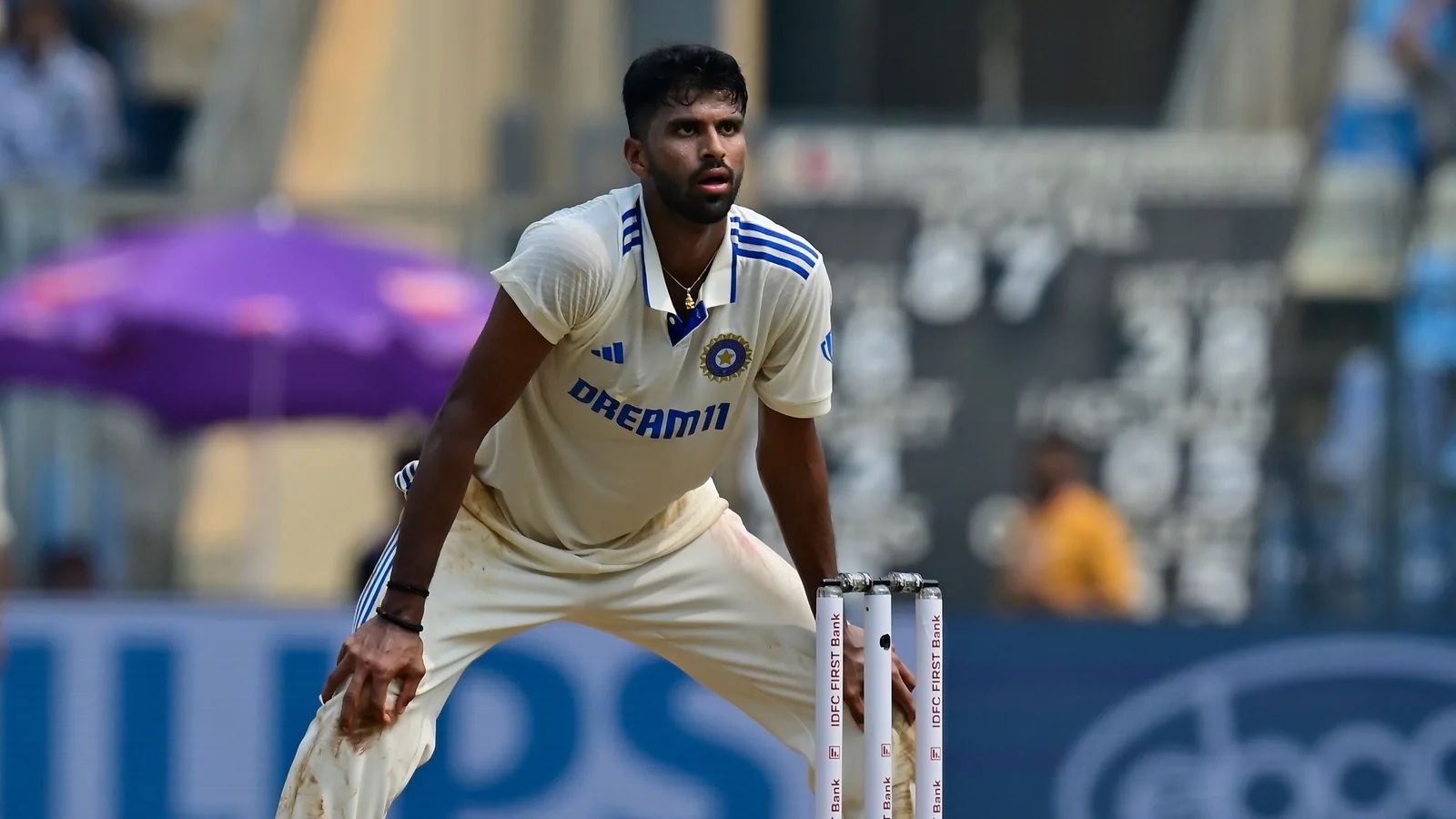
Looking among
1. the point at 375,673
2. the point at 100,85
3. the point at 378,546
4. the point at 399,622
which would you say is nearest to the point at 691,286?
the point at 399,622

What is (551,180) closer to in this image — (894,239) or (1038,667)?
(894,239)

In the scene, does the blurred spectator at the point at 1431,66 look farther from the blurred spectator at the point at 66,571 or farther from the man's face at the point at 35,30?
the man's face at the point at 35,30

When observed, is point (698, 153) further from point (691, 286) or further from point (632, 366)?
point (632, 366)

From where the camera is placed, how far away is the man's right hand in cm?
477

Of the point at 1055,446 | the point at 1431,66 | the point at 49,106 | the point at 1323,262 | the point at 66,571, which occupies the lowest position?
the point at 66,571

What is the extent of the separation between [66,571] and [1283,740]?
5.10m

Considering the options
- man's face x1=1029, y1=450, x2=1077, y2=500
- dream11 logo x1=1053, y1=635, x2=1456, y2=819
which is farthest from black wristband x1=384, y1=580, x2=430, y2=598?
man's face x1=1029, y1=450, x2=1077, y2=500

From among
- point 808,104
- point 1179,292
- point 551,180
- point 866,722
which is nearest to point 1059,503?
point 1179,292

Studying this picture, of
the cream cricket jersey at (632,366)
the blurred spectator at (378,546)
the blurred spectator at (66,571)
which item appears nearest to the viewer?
the cream cricket jersey at (632,366)

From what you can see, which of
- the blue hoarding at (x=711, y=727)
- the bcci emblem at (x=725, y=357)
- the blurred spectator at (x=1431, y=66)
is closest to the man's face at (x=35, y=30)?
the blue hoarding at (x=711, y=727)

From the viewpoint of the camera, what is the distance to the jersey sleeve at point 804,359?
16.2 feet

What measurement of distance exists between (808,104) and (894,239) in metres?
2.21

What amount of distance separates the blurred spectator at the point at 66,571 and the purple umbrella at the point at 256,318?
0.72 meters

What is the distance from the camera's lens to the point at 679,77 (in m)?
4.61
